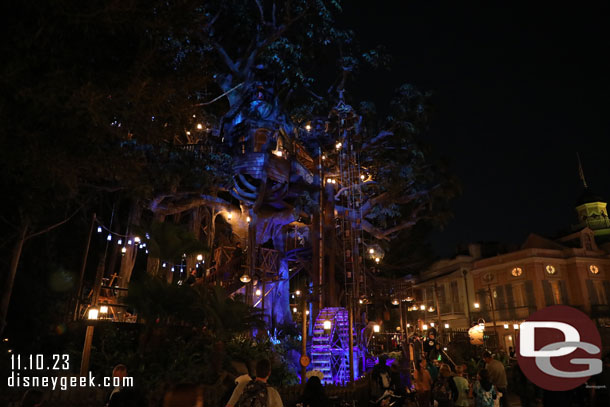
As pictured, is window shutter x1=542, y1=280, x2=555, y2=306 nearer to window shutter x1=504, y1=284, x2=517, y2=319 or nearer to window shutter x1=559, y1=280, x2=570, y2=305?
window shutter x1=559, y1=280, x2=570, y2=305

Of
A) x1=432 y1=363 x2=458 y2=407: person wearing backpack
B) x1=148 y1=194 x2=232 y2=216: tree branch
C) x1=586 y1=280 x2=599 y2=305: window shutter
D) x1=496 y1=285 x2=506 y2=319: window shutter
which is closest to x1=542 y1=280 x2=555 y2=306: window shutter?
x1=586 y1=280 x2=599 y2=305: window shutter

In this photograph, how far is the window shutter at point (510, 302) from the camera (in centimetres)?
3322

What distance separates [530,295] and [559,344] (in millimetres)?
28207

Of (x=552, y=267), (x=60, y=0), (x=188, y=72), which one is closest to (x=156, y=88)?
(x=188, y=72)

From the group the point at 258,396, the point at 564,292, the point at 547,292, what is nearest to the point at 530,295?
the point at 547,292

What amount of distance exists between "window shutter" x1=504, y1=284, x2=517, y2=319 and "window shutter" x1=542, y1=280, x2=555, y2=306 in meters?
2.45

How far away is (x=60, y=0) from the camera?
664 cm

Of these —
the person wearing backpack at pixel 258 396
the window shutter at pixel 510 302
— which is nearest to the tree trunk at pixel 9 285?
the person wearing backpack at pixel 258 396

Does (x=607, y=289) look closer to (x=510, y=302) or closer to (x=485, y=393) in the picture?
(x=510, y=302)

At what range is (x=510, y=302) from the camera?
33.8 m

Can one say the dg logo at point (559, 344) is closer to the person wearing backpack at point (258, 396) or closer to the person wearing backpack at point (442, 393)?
the person wearing backpack at point (442, 393)

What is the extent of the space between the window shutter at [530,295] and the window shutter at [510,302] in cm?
140

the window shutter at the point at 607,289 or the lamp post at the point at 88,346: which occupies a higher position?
the window shutter at the point at 607,289

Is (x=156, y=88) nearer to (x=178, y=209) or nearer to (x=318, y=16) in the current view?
(x=178, y=209)
